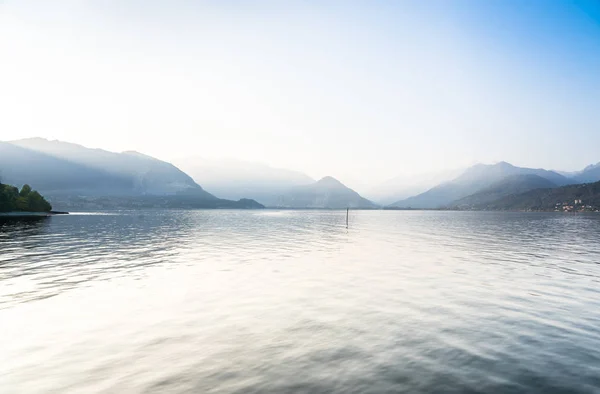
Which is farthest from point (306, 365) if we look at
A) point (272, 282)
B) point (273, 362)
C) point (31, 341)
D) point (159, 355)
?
point (272, 282)

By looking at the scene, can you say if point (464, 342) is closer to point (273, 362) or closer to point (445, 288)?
point (273, 362)

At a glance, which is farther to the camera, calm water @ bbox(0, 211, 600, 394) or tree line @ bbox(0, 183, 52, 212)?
tree line @ bbox(0, 183, 52, 212)

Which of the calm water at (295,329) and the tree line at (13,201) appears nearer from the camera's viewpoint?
the calm water at (295,329)

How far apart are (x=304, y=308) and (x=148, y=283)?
53.4 ft

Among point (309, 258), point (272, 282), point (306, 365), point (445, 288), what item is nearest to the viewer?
point (306, 365)

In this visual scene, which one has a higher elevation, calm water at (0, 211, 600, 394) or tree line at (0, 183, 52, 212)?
tree line at (0, 183, 52, 212)

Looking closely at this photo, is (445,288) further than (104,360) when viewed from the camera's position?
Yes

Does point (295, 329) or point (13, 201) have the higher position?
point (13, 201)

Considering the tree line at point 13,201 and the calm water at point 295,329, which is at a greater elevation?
the tree line at point 13,201

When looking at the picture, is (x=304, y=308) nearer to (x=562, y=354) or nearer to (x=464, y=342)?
(x=464, y=342)

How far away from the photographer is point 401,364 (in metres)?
15.4

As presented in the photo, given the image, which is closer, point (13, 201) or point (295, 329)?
point (295, 329)

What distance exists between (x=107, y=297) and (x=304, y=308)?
15094 mm

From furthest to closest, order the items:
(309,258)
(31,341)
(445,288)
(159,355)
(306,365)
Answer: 1. (309,258)
2. (445,288)
3. (31,341)
4. (159,355)
5. (306,365)
